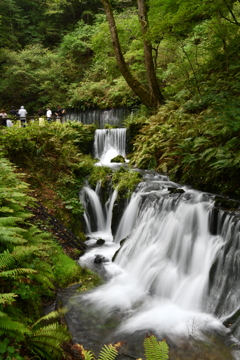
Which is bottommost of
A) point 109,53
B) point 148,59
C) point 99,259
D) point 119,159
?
point 99,259

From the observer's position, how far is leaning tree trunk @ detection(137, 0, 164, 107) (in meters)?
12.0

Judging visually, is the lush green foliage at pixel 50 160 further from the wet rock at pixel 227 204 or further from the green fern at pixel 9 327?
the green fern at pixel 9 327

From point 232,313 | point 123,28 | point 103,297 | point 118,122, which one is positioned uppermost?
point 123,28

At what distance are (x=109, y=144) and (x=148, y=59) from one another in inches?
189

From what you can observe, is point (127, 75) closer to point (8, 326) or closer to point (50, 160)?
point (50, 160)

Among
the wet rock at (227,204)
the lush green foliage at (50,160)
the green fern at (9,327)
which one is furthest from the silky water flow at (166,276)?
the lush green foliage at (50,160)

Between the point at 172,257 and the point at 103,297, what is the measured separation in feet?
6.12

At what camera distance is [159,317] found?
4789 millimetres

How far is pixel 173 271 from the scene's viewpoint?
5.81 m

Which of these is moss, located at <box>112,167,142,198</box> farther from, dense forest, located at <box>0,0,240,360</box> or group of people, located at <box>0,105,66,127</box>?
group of people, located at <box>0,105,66,127</box>

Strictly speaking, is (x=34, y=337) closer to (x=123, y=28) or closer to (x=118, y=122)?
(x=123, y=28)

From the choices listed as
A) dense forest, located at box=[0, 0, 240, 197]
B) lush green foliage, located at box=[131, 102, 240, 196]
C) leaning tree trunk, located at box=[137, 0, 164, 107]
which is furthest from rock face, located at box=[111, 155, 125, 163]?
leaning tree trunk, located at box=[137, 0, 164, 107]

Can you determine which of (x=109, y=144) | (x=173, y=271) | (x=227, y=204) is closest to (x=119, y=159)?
(x=109, y=144)

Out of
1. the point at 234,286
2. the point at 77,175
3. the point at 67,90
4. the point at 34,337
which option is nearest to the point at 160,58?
the point at 67,90
